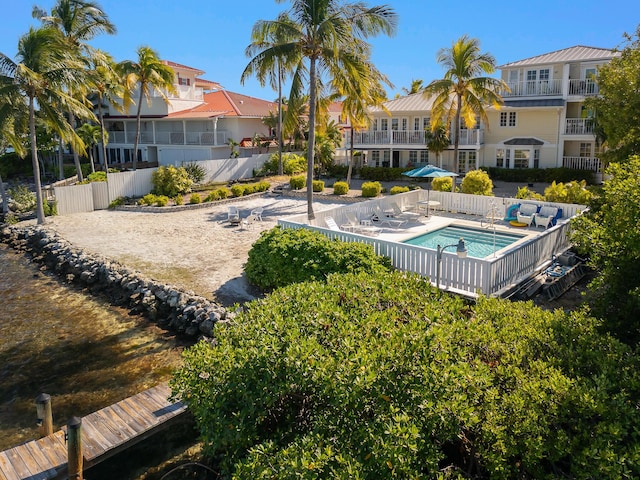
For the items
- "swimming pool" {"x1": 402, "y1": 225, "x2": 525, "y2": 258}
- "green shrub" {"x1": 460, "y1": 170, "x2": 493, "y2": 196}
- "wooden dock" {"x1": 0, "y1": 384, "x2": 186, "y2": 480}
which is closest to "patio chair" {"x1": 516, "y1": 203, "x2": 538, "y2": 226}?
"swimming pool" {"x1": 402, "y1": 225, "x2": 525, "y2": 258}

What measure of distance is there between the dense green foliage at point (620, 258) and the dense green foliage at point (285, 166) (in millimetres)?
30589

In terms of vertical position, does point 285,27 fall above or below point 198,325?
above

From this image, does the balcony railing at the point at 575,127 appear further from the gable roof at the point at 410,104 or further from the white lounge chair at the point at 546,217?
the white lounge chair at the point at 546,217

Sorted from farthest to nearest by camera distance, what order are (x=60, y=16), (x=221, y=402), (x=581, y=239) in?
1. (x=60, y=16)
2. (x=581, y=239)
3. (x=221, y=402)

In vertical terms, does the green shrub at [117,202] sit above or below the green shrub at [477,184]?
below

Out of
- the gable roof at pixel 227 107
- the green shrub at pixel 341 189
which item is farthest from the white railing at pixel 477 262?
the gable roof at pixel 227 107

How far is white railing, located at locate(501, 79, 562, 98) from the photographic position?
3247 centimetres

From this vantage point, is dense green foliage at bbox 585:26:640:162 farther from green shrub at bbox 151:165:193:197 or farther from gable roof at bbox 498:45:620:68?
green shrub at bbox 151:165:193:197

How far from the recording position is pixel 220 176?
3344 cm

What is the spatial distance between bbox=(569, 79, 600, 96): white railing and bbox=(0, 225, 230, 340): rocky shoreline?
2852cm

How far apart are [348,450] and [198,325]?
824cm

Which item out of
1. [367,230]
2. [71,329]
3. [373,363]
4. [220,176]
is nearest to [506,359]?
[373,363]

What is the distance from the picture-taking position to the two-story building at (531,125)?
103 ft

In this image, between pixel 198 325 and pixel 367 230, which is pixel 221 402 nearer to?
pixel 198 325
